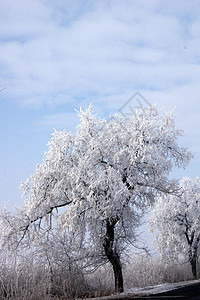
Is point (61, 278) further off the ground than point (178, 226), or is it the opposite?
point (178, 226)

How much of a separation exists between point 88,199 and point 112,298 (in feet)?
13.5

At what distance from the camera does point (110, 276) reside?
21172mm

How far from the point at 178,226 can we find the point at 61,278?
16336 mm

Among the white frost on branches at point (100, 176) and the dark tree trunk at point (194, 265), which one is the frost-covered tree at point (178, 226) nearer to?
the dark tree trunk at point (194, 265)

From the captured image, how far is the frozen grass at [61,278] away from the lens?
14.4 m

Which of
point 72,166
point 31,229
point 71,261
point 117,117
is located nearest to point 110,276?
point 71,261

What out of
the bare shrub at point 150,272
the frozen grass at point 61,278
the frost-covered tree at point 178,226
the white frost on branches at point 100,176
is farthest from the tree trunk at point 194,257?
the white frost on branches at point 100,176

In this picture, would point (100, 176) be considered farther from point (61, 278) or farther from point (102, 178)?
point (61, 278)

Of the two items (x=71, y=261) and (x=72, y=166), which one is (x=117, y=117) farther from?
(x=71, y=261)

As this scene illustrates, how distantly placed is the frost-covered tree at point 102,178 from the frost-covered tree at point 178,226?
12214mm

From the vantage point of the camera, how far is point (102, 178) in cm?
1756

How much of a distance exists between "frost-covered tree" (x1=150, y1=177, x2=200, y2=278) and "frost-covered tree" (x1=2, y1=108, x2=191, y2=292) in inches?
481

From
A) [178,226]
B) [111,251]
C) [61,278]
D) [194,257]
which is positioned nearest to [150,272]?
[111,251]

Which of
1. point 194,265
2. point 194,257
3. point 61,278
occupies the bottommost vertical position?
point 61,278
